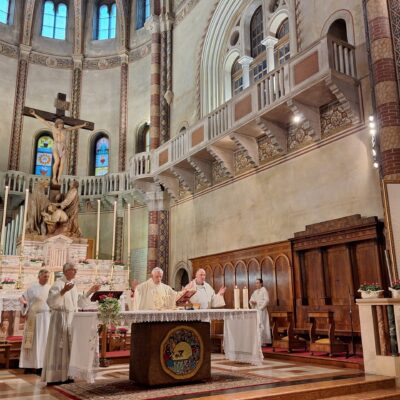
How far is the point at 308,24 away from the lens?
42.1 ft

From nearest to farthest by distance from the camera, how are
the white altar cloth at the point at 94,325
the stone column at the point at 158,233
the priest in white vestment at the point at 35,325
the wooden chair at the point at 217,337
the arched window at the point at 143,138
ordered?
1. the white altar cloth at the point at 94,325
2. the priest in white vestment at the point at 35,325
3. the wooden chair at the point at 217,337
4. the stone column at the point at 158,233
5. the arched window at the point at 143,138

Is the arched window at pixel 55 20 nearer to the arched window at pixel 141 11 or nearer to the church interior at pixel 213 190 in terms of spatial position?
the church interior at pixel 213 190

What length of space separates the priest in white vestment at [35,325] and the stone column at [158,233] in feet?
30.4

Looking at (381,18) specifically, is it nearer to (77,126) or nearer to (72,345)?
(72,345)

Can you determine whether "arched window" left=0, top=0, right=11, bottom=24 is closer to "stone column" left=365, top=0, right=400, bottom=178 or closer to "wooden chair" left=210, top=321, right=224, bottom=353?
"stone column" left=365, top=0, right=400, bottom=178

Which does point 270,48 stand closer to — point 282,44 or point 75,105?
point 282,44

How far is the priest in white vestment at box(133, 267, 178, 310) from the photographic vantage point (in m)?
7.55

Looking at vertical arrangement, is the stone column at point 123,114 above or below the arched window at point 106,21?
below

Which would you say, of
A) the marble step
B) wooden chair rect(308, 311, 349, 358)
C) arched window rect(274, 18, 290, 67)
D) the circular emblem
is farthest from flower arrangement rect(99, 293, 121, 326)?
arched window rect(274, 18, 290, 67)

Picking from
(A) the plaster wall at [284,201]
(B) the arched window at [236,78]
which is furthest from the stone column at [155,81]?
(B) the arched window at [236,78]

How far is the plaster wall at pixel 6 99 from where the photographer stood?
2080cm

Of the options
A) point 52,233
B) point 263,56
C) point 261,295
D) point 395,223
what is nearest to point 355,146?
point 395,223

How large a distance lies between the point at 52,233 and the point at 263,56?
891 cm

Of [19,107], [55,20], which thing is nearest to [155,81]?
[19,107]
